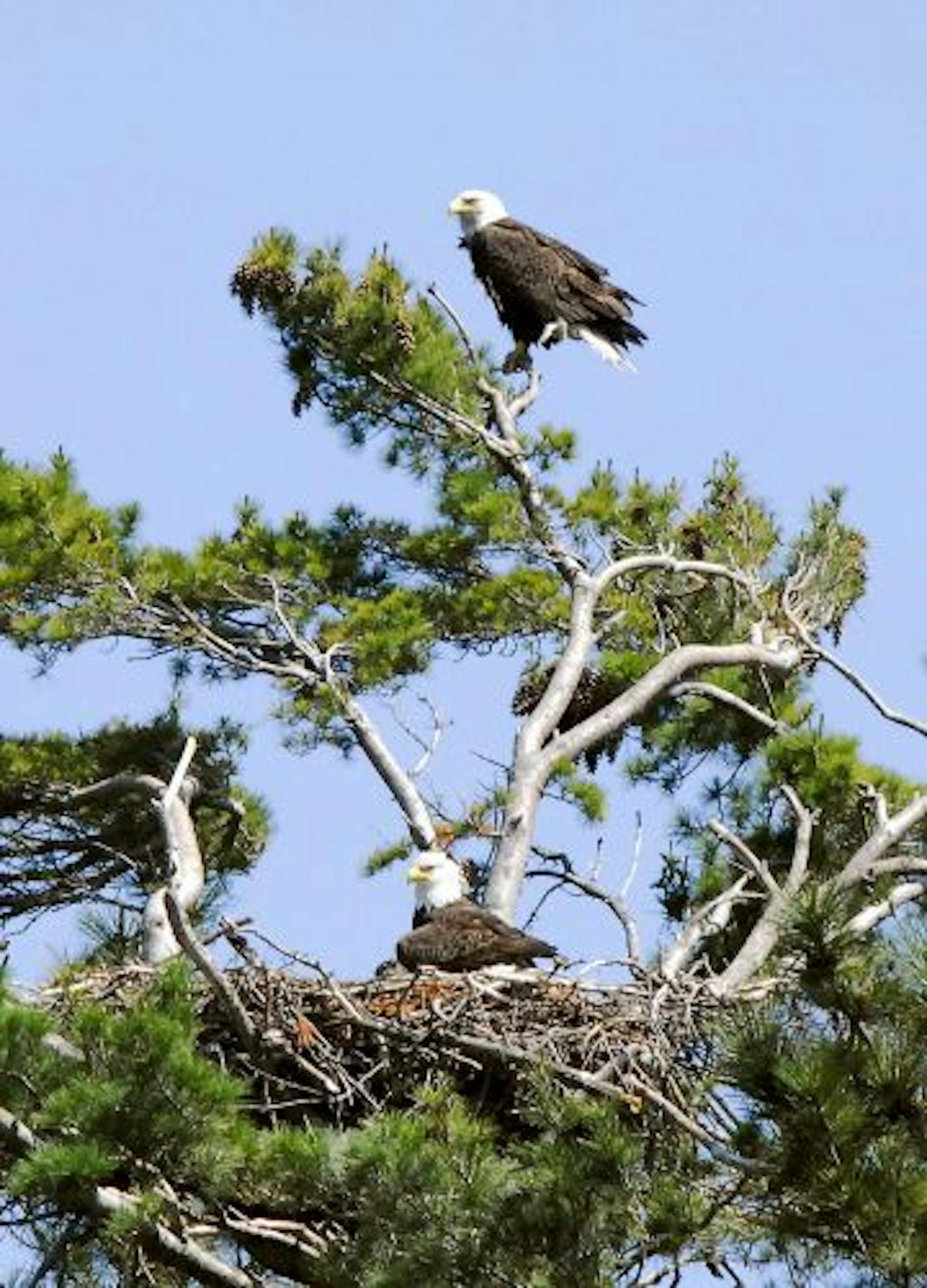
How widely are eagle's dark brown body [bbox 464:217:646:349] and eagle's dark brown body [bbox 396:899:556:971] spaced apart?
3519 millimetres

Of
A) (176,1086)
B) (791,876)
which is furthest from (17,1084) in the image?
(791,876)

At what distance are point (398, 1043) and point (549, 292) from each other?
4.57m

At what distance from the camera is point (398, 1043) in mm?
10164

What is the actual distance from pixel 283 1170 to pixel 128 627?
4329 millimetres

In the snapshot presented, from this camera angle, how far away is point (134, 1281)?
9.20 metres

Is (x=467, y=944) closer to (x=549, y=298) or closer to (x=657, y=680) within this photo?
(x=657, y=680)

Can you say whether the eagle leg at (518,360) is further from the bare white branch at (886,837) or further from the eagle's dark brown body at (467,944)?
the eagle's dark brown body at (467,944)

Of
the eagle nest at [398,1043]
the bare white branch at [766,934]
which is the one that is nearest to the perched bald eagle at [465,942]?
the eagle nest at [398,1043]

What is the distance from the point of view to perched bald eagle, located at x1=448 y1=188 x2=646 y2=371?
1392cm

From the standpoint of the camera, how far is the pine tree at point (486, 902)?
27.7 feet

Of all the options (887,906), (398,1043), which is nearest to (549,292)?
(398,1043)

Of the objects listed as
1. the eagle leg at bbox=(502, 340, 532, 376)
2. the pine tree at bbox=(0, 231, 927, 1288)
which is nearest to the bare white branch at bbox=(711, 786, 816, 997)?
the pine tree at bbox=(0, 231, 927, 1288)

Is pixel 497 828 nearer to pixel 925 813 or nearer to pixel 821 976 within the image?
pixel 925 813

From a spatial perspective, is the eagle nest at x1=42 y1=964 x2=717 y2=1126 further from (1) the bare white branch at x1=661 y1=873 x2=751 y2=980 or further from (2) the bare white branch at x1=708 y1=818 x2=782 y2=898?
(1) the bare white branch at x1=661 y1=873 x2=751 y2=980
